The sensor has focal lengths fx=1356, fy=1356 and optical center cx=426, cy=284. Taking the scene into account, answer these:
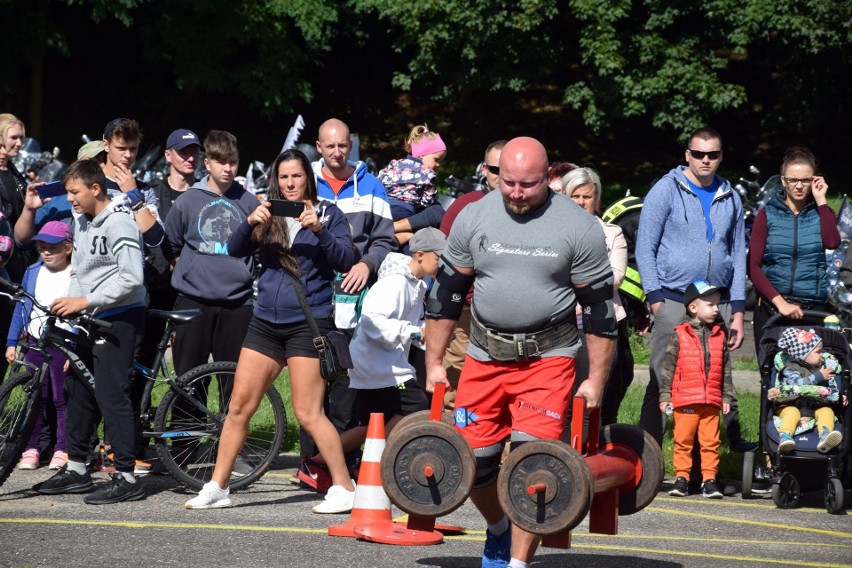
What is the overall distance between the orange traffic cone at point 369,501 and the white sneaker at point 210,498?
1000mm

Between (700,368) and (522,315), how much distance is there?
3.19 metres

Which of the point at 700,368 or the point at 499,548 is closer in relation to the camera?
the point at 499,548

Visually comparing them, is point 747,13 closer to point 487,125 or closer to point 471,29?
point 471,29

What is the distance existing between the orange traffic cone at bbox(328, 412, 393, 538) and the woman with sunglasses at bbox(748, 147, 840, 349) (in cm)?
345

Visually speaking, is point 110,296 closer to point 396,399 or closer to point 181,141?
point 181,141

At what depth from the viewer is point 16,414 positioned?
8.55 m

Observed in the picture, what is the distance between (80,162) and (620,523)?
4096 millimetres

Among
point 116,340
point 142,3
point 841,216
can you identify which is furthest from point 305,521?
point 142,3

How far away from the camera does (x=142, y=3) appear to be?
30.6 m

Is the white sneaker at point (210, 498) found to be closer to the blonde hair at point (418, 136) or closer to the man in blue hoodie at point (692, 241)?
the man in blue hoodie at point (692, 241)

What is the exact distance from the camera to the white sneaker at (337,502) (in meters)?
8.29

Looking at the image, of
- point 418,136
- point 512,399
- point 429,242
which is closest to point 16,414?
point 429,242

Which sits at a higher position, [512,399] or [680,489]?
[512,399]

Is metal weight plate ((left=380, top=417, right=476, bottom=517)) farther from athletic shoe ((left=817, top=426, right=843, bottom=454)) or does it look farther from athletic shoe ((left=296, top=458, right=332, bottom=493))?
athletic shoe ((left=817, top=426, right=843, bottom=454))
